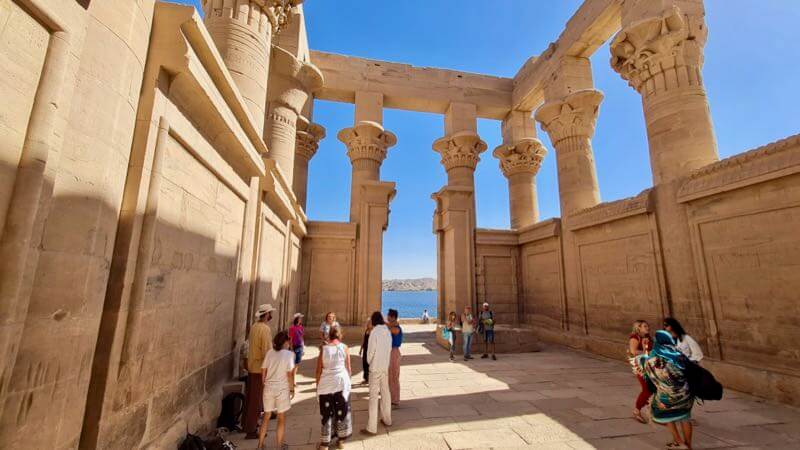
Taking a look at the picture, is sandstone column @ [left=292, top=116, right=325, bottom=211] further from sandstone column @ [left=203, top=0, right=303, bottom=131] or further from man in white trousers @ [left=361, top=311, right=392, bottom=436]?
man in white trousers @ [left=361, top=311, right=392, bottom=436]

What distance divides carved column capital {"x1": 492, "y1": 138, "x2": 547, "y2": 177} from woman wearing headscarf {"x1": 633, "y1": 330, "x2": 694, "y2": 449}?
41.4 ft

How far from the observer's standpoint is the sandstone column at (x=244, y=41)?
540cm

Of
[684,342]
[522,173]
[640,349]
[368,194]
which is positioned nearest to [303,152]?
[368,194]

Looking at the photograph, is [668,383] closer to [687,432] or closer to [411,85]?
[687,432]

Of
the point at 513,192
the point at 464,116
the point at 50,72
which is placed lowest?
the point at 50,72

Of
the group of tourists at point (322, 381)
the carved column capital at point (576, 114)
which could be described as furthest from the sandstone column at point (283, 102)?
the carved column capital at point (576, 114)

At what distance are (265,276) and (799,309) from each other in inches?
356

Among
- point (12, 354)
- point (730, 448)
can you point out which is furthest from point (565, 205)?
point (12, 354)

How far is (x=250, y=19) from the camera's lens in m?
5.71

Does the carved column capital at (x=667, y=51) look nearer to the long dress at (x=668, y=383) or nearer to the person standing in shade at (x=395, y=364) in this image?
the long dress at (x=668, y=383)

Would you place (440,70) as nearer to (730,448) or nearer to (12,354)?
(730,448)

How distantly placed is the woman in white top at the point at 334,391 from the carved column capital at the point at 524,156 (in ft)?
45.1

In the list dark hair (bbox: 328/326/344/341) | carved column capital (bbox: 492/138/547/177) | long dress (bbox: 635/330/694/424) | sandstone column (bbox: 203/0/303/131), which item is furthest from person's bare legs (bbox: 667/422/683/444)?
carved column capital (bbox: 492/138/547/177)

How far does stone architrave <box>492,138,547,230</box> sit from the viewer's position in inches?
593
